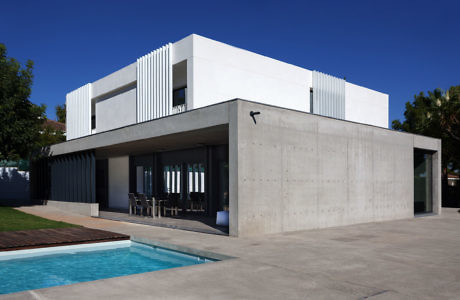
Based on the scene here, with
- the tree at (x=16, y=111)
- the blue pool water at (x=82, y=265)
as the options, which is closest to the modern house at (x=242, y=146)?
the tree at (x=16, y=111)

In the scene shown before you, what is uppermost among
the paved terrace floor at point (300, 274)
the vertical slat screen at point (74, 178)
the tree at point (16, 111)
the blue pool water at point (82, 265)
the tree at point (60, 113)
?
the tree at point (60, 113)

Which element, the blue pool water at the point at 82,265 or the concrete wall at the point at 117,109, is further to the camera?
the concrete wall at the point at 117,109

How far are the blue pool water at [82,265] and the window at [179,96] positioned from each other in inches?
408

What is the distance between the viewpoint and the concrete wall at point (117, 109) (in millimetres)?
19422

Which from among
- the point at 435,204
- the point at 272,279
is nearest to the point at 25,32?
the point at 272,279

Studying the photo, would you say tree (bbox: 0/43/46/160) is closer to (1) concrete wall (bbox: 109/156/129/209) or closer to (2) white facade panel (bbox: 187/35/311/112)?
(1) concrete wall (bbox: 109/156/129/209)

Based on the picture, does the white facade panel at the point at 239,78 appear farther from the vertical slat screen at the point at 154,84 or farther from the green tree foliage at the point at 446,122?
the green tree foliage at the point at 446,122

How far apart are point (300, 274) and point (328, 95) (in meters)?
17.3

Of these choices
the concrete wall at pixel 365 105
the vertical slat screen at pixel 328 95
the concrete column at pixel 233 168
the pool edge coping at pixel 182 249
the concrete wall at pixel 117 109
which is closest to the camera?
the pool edge coping at pixel 182 249

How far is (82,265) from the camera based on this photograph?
7.22m

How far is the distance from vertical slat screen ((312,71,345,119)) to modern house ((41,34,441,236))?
59mm

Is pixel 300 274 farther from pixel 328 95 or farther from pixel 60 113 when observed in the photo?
pixel 60 113

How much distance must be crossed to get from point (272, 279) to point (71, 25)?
15.9 m

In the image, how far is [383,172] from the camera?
13.8 meters
